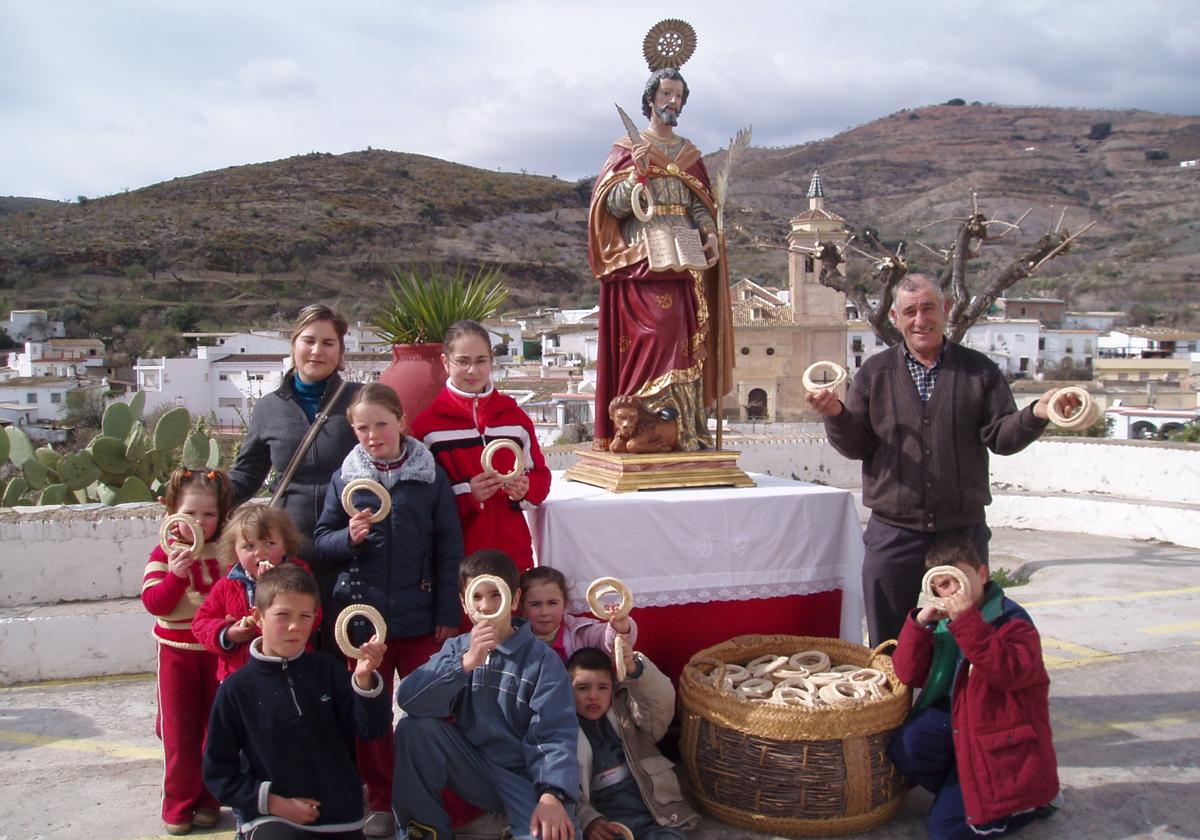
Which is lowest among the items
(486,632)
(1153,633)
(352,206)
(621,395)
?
(1153,633)

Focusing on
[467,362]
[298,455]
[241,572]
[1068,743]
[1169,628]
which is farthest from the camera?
[1169,628]

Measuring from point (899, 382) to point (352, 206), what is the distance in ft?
265

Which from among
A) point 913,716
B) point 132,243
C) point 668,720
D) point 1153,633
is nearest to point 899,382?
point 913,716

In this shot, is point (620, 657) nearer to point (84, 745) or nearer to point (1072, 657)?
point (84, 745)

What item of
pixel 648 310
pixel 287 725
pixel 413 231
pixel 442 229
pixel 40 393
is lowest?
pixel 287 725

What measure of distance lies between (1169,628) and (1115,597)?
111 cm

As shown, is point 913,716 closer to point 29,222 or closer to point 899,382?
point 899,382

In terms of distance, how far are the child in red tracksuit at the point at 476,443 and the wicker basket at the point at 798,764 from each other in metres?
1.10

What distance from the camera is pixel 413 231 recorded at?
257 feet

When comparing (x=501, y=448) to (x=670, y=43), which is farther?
(x=670, y=43)

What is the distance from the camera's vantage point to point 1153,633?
22.7 feet

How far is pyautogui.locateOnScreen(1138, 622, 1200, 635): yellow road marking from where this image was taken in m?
6.97

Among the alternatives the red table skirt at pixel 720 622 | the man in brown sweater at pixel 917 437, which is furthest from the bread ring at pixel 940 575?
the red table skirt at pixel 720 622

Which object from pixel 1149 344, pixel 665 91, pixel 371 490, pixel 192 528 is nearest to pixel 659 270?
pixel 665 91
